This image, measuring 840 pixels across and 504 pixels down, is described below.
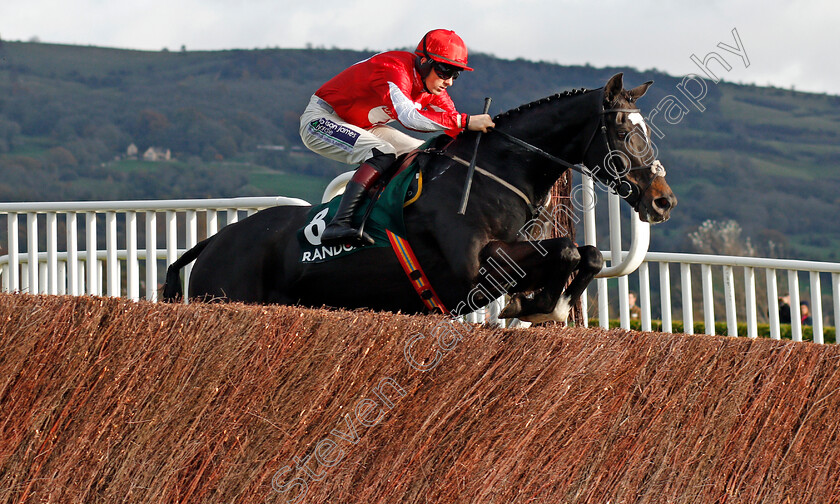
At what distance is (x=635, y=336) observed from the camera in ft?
11.7

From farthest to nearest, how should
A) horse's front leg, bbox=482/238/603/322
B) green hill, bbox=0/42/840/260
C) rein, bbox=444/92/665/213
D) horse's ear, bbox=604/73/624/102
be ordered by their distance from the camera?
1. green hill, bbox=0/42/840/260
2. horse's ear, bbox=604/73/624/102
3. rein, bbox=444/92/665/213
4. horse's front leg, bbox=482/238/603/322

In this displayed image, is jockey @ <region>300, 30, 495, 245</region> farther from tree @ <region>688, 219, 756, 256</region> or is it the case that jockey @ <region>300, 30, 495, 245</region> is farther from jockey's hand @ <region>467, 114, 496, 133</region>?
tree @ <region>688, 219, 756, 256</region>

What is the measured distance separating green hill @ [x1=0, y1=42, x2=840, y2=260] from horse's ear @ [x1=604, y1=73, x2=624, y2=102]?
4664 cm

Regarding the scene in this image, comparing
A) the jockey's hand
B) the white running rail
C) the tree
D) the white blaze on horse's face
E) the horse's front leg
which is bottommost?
the tree

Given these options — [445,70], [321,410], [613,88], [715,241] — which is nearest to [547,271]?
[613,88]

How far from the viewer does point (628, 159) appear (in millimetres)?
4656

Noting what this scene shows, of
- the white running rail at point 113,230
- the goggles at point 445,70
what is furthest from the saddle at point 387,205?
the white running rail at point 113,230

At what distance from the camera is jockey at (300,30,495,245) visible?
484 cm

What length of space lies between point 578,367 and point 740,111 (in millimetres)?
83181

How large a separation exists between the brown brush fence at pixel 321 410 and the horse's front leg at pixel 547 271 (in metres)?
1.03

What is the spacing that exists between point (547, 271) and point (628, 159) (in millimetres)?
679

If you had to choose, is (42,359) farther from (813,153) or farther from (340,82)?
(813,153)

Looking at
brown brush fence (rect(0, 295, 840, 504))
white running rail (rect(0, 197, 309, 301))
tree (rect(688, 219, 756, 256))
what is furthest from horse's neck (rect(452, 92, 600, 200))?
tree (rect(688, 219, 756, 256))

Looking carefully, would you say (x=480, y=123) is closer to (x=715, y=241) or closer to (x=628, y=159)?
(x=628, y=159)
